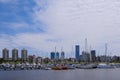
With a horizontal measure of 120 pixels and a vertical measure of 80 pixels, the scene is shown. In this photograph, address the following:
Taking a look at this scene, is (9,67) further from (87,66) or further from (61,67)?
(87,66)

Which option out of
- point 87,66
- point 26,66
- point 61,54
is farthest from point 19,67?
point 87,66

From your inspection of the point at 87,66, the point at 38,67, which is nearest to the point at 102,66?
the point at 87,66

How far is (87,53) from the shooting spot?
175 metres

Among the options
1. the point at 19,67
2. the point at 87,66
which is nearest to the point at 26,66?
the point at 19,67

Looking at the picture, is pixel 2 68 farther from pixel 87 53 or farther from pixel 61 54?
pixel 87 53

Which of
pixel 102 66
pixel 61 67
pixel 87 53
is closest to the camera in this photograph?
pixel 61 67

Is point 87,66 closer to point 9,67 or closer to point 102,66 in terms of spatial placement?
point 102,66

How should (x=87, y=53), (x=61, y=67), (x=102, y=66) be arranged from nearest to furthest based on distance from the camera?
1. (x=61, y=67)
2. (x=87, y=53)
3. (x=102, y=66)

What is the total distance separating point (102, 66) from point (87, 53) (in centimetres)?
1835

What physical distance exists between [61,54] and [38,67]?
16513mm

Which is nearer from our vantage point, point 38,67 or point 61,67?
point 61,67

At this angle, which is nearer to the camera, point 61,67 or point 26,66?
point 61,67

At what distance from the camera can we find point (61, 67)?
531 ft

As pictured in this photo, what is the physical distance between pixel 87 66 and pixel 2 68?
51284 millimetres
